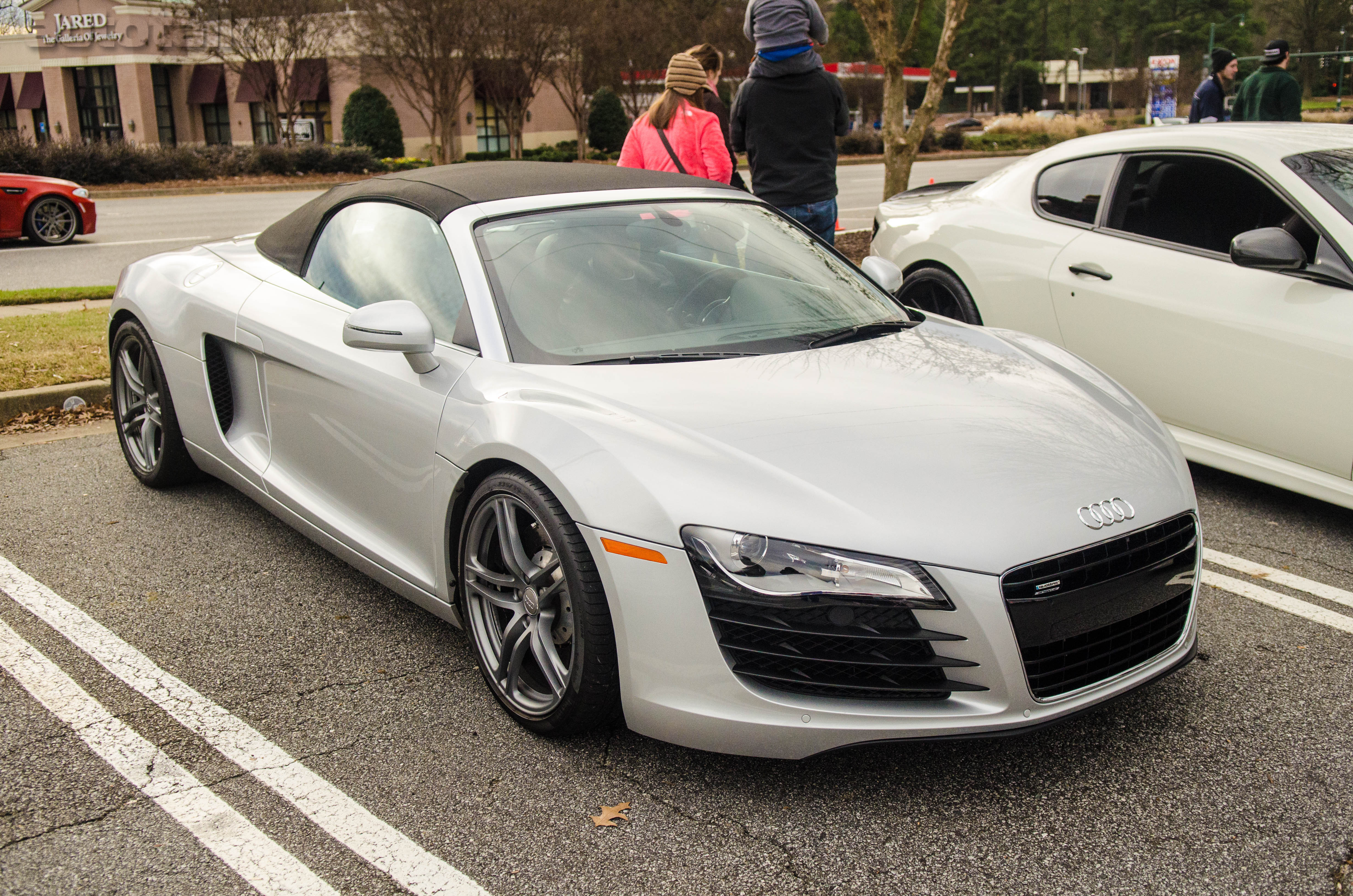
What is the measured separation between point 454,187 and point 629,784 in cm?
200

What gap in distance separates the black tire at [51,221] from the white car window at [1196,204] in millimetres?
13591

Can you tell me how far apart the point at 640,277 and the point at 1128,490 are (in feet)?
5.01

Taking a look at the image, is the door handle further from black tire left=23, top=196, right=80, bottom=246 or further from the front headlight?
black tire left=23, top=196, right=80, bottom=246

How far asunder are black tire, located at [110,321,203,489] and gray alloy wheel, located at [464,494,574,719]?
2132mm

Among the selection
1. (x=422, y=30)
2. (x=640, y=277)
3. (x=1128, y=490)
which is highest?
(x=422, y=30)

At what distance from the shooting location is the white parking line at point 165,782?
7.98ft

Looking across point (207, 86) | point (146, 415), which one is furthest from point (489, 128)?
point (146, 415)

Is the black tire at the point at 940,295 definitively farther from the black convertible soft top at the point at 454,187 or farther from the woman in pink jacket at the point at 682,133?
the black convertible soft top at the point at 454,187

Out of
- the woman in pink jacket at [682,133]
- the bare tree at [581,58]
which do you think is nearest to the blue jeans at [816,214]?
the woman in pink jacket at [682,133]

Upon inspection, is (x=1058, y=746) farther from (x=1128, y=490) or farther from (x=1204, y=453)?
(x=1204, y=453)

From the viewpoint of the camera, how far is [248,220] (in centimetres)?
1845

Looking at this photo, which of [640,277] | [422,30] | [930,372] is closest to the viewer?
[930,372]

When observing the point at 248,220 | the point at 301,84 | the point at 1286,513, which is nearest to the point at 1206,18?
the point at 301,84

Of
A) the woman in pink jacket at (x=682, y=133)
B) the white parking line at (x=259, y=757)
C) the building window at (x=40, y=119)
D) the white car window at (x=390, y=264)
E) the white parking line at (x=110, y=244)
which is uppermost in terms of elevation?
the building window at (x=40, y=119)
